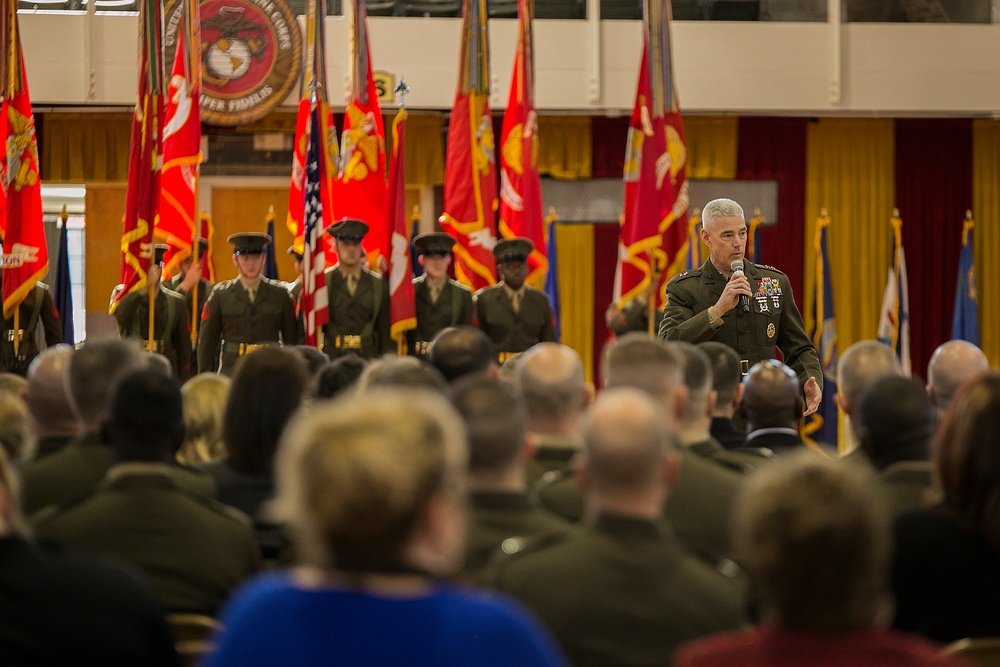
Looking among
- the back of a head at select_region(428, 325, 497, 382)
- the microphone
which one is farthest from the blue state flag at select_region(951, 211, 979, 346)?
the back of a head at select_region(428, 325, 497, 382)

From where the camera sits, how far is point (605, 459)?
1864 mm

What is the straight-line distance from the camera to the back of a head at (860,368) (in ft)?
11.4

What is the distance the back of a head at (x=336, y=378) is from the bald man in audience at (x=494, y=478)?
1635mm

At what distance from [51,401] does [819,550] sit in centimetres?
254

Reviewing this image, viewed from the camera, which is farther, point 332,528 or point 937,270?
point 937,270

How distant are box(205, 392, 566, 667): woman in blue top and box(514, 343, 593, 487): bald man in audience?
5.19 ft

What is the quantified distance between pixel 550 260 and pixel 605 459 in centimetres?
838

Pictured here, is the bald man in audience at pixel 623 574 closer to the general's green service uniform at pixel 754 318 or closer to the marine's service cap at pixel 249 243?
the general's green service uniform at pixel 754 318

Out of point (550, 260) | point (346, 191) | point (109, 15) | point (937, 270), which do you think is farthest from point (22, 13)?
point (937, 270)

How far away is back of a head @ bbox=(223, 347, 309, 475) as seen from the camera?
2928 millimetres

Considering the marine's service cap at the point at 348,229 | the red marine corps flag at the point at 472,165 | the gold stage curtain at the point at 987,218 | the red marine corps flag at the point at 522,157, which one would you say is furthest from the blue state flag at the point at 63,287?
the gold stage curtain at the point at 987,218

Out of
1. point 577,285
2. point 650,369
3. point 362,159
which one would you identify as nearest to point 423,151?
point 577,285

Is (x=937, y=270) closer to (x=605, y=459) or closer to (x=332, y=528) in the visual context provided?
(x=605, y=459)

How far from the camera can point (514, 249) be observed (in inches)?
279
